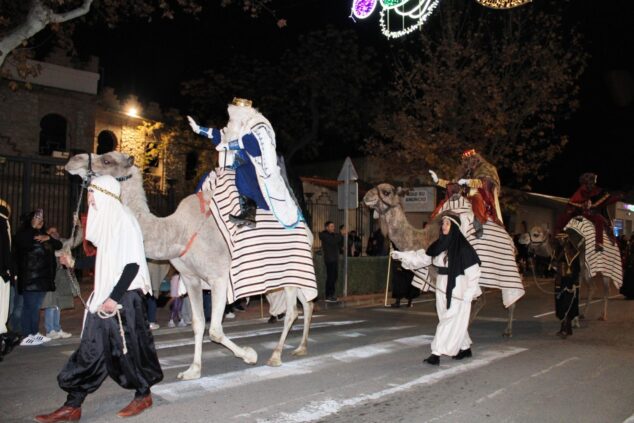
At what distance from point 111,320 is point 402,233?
5.72 meters

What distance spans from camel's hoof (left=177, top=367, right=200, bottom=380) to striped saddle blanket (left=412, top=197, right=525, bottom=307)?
4165mm

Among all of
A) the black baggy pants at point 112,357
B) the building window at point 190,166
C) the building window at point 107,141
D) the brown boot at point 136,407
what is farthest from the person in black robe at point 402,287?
the building window at point 190,166

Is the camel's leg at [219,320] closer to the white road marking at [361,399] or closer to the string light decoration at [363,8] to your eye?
the white road marking at [361,399]

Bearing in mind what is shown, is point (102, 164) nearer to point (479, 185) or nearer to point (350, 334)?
point (350, 334)

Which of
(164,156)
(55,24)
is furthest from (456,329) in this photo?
(164,156)

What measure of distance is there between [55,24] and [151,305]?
5.65m

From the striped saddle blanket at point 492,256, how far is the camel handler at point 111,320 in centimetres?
544

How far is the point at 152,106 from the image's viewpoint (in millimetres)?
29938

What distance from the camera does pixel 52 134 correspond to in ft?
87.6

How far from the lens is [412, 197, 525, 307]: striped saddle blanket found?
1002 cm

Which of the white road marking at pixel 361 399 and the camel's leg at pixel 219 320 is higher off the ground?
the camel's leg at pixel 219 320

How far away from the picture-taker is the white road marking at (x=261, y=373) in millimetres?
6328

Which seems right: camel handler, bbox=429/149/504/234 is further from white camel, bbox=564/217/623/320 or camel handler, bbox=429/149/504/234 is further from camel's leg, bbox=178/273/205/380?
camel's leg, bbox=178/273/205/380

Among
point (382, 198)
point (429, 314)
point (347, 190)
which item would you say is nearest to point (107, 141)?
point (347, 190)
